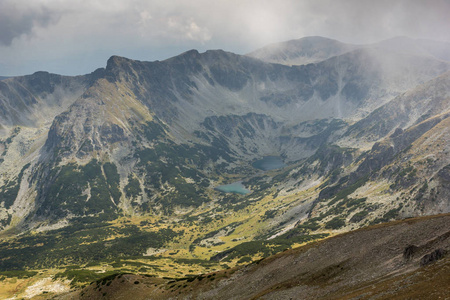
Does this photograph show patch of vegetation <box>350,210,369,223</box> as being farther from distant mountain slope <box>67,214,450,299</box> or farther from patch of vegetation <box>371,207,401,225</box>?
distant mountain slope <box>67,214,450,299</box>

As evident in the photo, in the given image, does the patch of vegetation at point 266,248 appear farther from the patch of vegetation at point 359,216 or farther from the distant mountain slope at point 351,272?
the distant mountain slope at point 351,272

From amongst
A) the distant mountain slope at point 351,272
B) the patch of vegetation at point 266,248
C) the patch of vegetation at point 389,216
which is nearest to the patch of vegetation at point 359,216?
the patch of vegetation at point 389,216

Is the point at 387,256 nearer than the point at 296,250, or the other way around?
the point at 387,256

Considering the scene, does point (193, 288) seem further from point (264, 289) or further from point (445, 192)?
point (445, 192)

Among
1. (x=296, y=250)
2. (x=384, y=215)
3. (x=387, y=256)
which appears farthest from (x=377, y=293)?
(x=384, y=215)

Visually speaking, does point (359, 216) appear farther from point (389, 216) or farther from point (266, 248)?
point (266, 248)

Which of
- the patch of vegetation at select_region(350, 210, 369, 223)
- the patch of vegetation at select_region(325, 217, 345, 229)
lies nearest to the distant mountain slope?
the patch of vegetation at select_region(350, 210, 369, 223)

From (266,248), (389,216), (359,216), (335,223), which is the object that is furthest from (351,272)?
(335,223)

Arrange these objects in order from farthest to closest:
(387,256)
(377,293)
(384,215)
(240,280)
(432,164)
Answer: (432,164) → (384,215) → (240,280) → (387,256) → (377,293)
